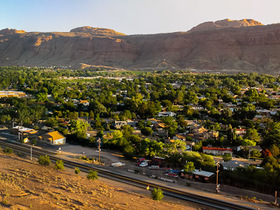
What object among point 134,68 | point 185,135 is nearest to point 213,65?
point 134,68

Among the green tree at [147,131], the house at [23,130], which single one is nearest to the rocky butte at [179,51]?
the green tree at [147,131]

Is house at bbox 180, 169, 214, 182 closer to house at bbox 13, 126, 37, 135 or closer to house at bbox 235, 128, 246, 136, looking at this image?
house at bbox 235, 128, 246, 136

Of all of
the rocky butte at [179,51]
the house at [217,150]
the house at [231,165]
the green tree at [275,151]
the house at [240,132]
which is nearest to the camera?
the house at [231,165]

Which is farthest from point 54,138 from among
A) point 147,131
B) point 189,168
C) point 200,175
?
point 200,175

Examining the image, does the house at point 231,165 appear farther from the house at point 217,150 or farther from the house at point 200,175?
the house at point 217,150

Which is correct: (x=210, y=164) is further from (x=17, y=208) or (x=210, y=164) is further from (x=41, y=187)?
(x=17, y=208)

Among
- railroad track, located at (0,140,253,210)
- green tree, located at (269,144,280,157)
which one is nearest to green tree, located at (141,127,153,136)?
railroad track, located at (0,140,253,210)
